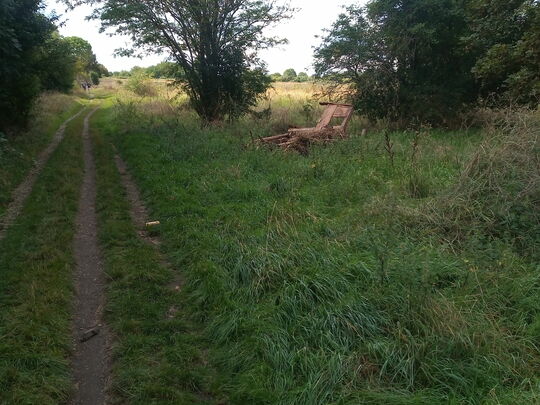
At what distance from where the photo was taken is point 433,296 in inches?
149

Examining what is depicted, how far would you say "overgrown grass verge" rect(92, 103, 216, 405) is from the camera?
10.8 feet

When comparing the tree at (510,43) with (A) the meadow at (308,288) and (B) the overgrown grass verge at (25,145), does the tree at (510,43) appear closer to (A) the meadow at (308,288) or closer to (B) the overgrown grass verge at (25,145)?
(A) the meadow at (308,288)

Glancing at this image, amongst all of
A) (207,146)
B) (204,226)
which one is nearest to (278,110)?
(207,146)

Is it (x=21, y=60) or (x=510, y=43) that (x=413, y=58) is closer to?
(x=510, y=43)

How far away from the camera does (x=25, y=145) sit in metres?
12.9

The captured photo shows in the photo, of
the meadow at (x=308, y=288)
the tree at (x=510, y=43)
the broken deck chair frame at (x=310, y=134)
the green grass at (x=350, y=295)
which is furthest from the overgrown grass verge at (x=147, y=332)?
the tree at (x=510, y=43)

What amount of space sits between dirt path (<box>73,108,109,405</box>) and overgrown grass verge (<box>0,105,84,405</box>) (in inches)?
3.8

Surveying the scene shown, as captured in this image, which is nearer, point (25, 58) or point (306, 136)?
point (306, 136)

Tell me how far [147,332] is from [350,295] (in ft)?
6.64

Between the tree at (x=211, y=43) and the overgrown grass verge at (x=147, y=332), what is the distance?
12159 mm

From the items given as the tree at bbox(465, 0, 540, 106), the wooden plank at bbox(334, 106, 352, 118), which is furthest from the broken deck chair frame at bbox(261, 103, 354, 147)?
the tree at bbox(465, 0, 540, 106)

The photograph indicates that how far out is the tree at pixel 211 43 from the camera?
16.2m

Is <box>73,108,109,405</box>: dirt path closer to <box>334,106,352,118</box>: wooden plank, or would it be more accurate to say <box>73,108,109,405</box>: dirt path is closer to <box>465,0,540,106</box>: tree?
<box>465,0,540,106</box>: tree

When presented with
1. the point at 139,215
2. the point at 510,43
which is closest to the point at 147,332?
the point at 139,215
